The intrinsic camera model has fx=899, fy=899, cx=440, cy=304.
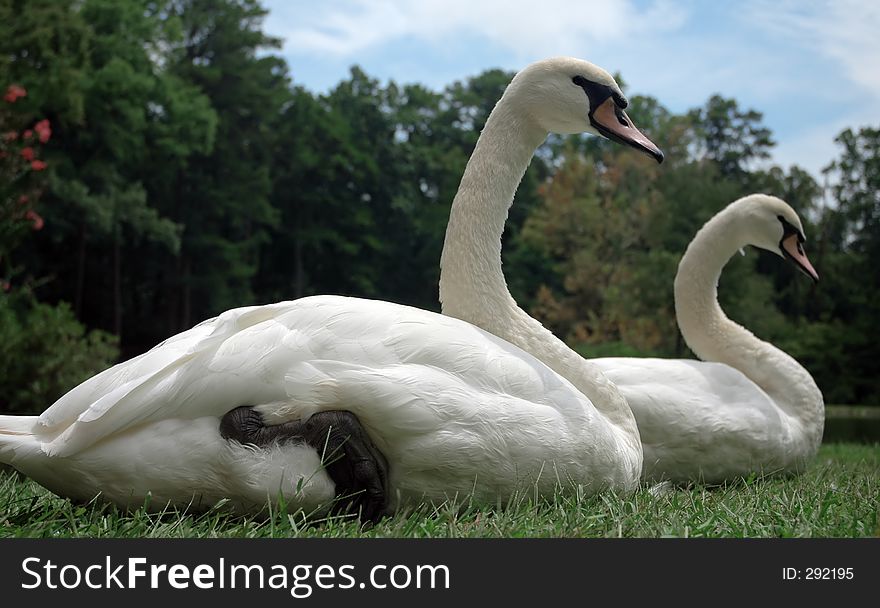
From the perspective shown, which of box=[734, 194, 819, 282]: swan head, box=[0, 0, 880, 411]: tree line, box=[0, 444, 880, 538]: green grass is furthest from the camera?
box=[0, 0, 880, 411]: tree line

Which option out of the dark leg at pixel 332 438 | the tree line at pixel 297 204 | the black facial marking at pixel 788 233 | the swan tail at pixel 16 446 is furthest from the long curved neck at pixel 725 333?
the tree line at pixel 297 204

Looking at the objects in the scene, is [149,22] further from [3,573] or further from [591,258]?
[3,573]

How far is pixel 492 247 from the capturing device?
388 cm

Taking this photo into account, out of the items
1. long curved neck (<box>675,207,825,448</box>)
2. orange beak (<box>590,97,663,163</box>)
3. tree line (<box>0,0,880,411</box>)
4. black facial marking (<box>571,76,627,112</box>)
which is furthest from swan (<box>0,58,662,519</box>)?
tree line (<box>0,0,880,411</box>)

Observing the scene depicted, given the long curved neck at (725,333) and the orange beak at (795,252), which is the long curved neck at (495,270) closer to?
the long curved neck at (725,333)

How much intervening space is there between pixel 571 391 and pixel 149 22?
25.9 meters

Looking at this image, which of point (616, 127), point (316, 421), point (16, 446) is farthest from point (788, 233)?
point (16, 446)

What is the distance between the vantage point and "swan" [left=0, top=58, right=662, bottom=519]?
2.78 m

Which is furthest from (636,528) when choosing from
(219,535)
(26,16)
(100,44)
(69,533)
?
(100,44)

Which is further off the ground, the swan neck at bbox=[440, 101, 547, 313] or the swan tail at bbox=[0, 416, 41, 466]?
the swan neck at bbox=[440, 101, 547, 313]

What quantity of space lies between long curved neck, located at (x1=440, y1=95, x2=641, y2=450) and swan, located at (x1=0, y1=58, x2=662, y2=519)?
493 millimetres

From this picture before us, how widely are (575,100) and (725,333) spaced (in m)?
2.72

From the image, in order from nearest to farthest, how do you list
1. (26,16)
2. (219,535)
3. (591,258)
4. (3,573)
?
(3,573) < (219,535) < (26,16) < (591,258)

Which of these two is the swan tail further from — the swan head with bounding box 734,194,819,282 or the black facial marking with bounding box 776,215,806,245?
the black facial marking with bounding box 776,215,806,245
